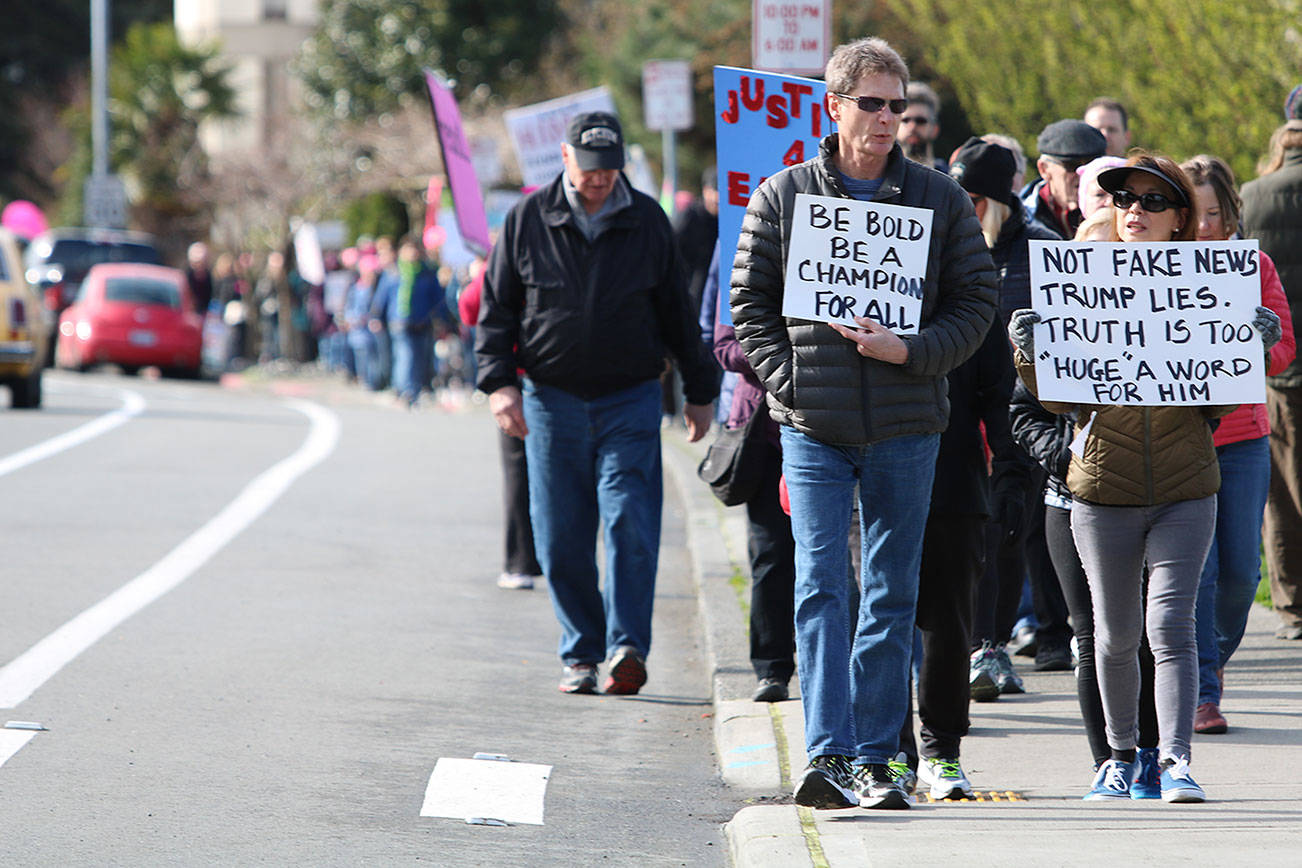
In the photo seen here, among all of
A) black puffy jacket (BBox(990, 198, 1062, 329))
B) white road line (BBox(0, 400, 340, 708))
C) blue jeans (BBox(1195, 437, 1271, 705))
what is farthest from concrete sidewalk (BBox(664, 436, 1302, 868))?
white road line (BBox(0, 400, 340, 708))

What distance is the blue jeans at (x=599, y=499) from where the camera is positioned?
24.9 feet

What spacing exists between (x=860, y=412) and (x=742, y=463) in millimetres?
1815

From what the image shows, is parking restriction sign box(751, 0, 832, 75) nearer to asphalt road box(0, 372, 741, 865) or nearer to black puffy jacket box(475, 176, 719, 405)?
asphalt road box(0, 372, 741, 865)

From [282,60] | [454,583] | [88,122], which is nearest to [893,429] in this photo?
[454,583]

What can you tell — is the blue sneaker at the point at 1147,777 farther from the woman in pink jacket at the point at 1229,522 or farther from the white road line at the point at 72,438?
the white road line at the point at 72,438

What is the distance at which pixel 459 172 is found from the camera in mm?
10680

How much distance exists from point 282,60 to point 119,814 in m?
63.7

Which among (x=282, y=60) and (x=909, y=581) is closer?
(x=909, y=581)

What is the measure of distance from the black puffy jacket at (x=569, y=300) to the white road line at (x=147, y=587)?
6.45ft

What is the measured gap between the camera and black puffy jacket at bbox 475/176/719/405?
24.6 ft

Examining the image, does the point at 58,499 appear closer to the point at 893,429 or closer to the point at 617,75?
the point at 893,429

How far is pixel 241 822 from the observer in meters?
5.52

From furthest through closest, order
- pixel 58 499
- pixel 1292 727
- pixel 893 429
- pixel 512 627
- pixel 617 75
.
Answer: pixel 617 75, pixel 58 499, pixel 512 627, pixel 1292 727, pixel 893 429

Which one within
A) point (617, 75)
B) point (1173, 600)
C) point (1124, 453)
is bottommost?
point (1173, 600)
